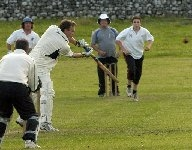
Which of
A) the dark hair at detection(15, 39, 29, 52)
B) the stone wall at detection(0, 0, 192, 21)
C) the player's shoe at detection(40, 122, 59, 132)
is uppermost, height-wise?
the dark hair at detection(15, 39, 29, 52)

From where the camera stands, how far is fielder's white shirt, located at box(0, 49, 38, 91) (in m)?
15.5

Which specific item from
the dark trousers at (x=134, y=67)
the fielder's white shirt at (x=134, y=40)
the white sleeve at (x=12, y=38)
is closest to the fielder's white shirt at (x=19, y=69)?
the white sleeve at (x=12, y=38)

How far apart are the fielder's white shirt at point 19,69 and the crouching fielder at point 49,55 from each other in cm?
258

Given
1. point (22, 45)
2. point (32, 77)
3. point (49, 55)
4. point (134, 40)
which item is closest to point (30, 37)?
point (134, 40)

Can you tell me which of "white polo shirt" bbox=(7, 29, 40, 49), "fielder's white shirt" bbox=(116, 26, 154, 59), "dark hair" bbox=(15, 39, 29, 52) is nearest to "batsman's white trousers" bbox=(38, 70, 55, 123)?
"dark hair" bbox=(15, 39, 29, 52)

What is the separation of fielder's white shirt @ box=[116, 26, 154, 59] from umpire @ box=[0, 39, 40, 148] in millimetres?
10088

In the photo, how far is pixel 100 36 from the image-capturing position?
27891 mm

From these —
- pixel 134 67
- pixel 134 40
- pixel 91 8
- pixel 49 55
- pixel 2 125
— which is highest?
pixel 49 55

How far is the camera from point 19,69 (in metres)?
15.6

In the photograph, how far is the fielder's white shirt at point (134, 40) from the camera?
84.4ft

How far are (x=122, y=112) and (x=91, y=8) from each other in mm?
36668

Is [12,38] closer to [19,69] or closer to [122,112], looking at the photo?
[122,112]

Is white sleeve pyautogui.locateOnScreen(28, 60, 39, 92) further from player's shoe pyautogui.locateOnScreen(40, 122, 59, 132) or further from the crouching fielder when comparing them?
player's shoe pyautogui.locateOnScreen(40, 122, 59, 132)

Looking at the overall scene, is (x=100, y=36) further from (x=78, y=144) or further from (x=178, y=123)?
(x=78, y=144)
